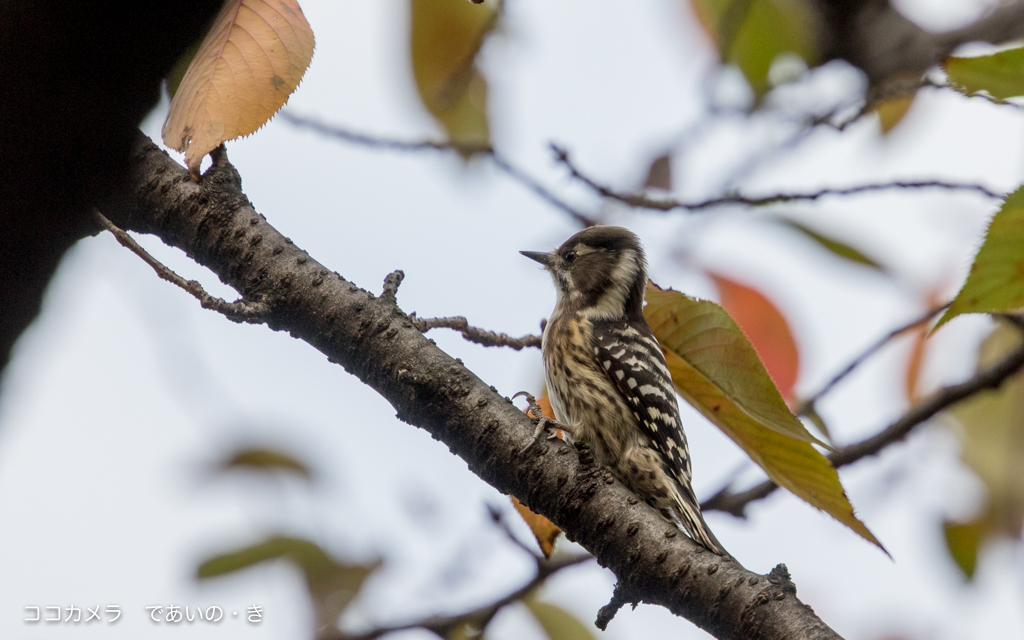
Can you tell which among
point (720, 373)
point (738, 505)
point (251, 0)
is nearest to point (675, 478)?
point (738, 505)

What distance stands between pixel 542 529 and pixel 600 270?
1989 mm

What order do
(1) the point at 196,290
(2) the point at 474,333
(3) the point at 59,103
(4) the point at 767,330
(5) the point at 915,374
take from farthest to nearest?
(5) the point at 915,374 < (4) the point at 767,330 < (2) the point at 474,333 < (1) the point at 196,290 < (3) the point at 59,103

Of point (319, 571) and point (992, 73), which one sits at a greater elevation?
point (992, 73)

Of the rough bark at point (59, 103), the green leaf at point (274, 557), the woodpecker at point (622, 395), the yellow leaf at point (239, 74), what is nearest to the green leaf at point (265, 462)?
the green leaf at point (274, 557)

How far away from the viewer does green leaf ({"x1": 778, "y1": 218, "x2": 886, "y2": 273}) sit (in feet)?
9.29

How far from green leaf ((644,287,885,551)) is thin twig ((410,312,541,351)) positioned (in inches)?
14.5

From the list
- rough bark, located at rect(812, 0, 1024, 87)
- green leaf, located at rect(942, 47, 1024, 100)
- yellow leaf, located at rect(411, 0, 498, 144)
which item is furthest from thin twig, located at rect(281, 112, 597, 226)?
rough bark, located at rect(812, 0, 1024, 87)

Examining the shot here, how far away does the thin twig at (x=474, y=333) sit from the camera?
2.12m

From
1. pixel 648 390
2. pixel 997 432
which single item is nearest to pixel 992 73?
pixel 648 390

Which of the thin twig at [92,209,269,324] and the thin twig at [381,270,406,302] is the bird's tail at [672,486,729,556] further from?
the thin twig at [92,209,269,324]

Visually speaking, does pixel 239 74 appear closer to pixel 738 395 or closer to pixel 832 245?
pixel 738 395

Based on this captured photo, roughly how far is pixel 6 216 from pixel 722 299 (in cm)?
263

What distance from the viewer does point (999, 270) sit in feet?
4.57

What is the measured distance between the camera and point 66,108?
4.34 ft
